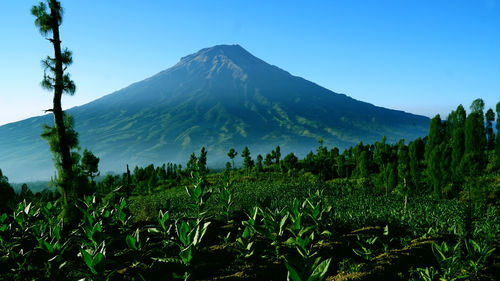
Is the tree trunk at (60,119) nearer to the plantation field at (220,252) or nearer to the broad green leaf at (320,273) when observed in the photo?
the plantation field at (220,252)

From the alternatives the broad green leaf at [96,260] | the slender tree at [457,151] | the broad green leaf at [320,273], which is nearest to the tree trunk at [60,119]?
the broad green leaf at [96,260]

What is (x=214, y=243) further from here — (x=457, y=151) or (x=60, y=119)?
(x=457, y=151)

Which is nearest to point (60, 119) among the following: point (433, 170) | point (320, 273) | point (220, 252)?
point (220, 252)

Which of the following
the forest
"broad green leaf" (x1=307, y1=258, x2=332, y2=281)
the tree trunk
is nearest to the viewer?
"broad green leaf" (x1=307, y1=258, x2=332, y2=281)

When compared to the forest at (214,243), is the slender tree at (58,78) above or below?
above

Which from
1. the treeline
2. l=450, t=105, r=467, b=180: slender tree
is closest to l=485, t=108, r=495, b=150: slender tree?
the treeline

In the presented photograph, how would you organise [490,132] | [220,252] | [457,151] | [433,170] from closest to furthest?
→ [220,252], [433,170], [457,151], [490,132]

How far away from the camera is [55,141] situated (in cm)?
1168

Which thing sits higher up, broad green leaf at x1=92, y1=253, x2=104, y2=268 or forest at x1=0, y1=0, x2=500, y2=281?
broad green leaf at x1=92, y1=253, x2=104, y2=268

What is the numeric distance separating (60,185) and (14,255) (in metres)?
7.11

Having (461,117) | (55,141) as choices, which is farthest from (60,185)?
(461,117)

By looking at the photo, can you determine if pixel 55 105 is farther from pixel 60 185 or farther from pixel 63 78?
pixel 60 185

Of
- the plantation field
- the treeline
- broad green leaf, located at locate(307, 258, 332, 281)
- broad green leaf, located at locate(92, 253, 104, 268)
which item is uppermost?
broad green leaf, located at locate(307, 258, 332, 281)

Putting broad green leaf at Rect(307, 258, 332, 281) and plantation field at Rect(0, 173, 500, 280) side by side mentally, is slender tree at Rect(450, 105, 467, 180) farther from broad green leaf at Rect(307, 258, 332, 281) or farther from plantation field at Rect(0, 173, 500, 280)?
broad green leaf at Rect(307, 258, 332, 281)
